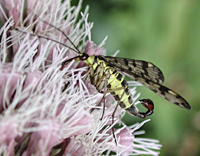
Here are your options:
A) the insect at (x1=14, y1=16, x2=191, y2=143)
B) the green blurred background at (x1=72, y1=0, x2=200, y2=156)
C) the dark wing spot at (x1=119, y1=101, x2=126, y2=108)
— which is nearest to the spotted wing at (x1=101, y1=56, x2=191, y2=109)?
the insect at (x1=14, y1=16, x2=191, y2=143)

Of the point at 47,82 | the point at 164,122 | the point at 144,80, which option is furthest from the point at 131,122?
the point at 47,82

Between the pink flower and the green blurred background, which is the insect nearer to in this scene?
the pink flower

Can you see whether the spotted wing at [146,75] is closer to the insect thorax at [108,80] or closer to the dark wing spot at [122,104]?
the insect thorax at [108,80]

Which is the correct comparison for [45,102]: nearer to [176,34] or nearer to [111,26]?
[111,26]

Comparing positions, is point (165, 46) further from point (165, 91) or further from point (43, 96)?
point (43, 96)

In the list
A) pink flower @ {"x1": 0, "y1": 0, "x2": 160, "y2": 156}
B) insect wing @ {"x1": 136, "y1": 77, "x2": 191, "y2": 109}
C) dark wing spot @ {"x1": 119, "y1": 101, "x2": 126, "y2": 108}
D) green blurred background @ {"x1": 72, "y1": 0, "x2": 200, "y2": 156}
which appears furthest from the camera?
green blurred background @ {"x1": 72, "y1": 0, "x2": 200, "y2": 156}

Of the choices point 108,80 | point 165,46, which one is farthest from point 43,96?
point 165,46

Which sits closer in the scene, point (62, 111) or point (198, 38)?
point (62, 111)
